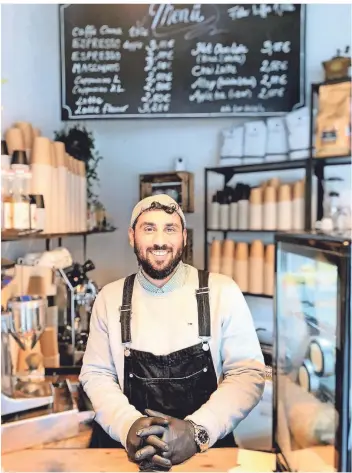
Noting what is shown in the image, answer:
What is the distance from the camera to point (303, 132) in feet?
5.00

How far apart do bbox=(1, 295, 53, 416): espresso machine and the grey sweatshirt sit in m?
0.19

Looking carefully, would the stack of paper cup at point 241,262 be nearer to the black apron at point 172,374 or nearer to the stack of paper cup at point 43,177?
the black apron at point 172,374

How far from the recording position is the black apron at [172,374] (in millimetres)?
558

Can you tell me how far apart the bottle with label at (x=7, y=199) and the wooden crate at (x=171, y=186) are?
23 cm

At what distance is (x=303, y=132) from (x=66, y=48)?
90 centimetres

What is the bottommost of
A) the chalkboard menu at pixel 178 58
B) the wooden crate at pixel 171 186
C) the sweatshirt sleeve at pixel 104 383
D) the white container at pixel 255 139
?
the sweatshirt sleeve at pixel 104 383

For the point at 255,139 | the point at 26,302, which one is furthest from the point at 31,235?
the point at 255,139

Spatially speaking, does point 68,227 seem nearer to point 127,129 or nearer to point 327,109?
point 127,129

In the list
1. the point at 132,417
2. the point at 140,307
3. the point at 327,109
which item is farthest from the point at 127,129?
the point at 327,109

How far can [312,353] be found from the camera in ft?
3.29

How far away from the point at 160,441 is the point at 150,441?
0.04 feet

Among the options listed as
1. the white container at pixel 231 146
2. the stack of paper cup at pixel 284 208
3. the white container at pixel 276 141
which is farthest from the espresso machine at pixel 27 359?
the white container at pixel 276 141

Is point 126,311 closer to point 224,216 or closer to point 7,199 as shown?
point 7,199

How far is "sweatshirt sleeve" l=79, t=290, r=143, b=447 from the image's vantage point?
1.86ft
